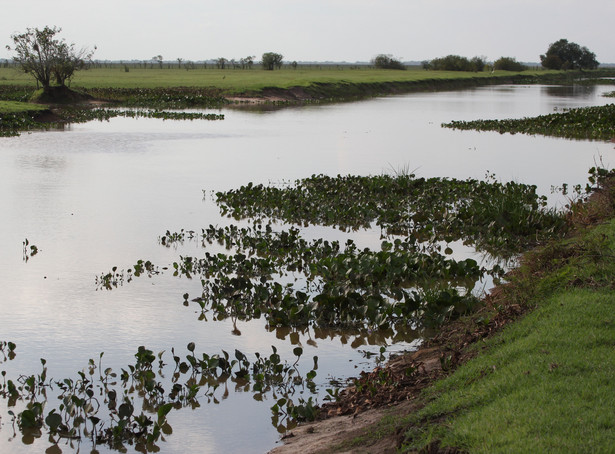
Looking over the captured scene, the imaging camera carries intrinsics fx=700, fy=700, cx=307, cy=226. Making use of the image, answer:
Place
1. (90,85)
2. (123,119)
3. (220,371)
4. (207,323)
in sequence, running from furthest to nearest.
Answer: (90,85) → (123,119) → (207,323) → (220,371)

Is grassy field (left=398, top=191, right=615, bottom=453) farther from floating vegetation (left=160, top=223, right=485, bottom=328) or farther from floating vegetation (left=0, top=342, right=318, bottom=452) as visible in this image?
floating vegetation (left=160, top=223, right=485, bottom=328)

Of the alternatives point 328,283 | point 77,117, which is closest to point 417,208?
point 328,283

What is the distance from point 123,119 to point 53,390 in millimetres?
35480

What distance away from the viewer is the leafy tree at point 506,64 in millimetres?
144000

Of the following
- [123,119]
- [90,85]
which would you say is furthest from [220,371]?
[90,85]

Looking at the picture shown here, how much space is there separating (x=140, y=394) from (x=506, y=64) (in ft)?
484

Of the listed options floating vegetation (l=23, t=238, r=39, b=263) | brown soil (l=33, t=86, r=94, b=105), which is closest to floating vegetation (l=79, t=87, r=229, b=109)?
brown soil (l=33, t=86, r=94, b=105)

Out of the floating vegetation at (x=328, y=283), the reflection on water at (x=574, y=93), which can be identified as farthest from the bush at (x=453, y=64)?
the floating vegetation at (x=328, y=283)

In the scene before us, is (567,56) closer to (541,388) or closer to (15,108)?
(15,108)

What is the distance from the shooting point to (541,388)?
543cm

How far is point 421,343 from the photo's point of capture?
8.81 meters

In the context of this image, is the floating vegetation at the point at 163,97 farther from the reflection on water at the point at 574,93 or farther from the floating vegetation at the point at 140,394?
→ the floating vegetation at the point at 140,394

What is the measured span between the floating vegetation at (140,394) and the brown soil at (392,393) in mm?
372

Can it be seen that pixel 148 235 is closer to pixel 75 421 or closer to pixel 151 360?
pixel 151 360
